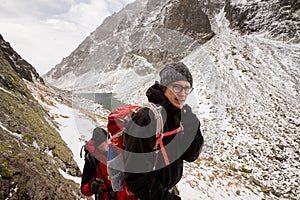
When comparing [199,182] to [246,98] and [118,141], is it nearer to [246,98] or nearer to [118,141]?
[118,141]

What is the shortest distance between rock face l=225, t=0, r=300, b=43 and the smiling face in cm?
2817

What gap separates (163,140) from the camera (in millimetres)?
1660

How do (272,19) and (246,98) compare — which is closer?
(246,98)

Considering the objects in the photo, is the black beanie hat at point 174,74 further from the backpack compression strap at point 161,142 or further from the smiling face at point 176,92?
the backpack compression strap at point 161,142

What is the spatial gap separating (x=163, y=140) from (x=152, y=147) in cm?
18

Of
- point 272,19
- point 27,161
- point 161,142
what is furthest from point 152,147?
point 272,19

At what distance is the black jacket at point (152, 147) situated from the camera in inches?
57.4

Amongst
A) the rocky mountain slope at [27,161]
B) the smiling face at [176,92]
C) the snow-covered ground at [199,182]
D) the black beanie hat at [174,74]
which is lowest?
the snow-covered ground at [199,182]

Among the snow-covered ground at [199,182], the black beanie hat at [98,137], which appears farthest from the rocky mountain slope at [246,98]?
the black beanie hat at [98,137]

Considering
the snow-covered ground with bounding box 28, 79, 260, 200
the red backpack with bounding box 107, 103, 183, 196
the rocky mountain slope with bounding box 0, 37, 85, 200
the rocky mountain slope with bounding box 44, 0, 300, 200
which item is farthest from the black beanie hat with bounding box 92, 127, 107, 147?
the snow-covered ground with bounding box 28, 79, 260, 200

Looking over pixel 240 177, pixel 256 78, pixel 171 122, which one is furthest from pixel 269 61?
pixel 171 122

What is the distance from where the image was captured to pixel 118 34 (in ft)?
620

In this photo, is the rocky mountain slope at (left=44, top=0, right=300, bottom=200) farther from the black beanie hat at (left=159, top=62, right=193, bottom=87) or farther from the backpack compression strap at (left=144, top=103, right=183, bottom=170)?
the backpack compression strap at (left=144, top=103, right=183, bottom=170)

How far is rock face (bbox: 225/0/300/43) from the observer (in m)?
24.9
